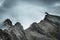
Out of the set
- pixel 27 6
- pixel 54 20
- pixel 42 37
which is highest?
pixel 27 6

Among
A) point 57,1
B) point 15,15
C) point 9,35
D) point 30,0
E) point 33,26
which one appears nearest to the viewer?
point 9,35

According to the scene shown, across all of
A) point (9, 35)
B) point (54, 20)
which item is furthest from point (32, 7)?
point (9, 35)

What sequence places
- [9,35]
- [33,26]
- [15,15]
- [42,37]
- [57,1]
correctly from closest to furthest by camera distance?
[9,35], [42,37], [33,26], [15,15], [57,1]

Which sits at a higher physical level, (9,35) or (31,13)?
(31,13)

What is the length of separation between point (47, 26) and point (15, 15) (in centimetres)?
1447

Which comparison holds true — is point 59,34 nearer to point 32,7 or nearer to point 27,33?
point 27,33

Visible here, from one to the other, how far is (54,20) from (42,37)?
405 centimetres

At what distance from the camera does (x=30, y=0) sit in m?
46.6

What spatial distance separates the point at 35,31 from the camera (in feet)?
85.8

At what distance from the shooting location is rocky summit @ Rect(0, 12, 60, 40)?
2194 cm

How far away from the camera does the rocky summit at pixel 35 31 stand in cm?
2194

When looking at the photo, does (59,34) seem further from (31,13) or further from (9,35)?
(31,13)

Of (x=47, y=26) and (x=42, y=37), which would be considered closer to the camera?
(x=42, y=37)

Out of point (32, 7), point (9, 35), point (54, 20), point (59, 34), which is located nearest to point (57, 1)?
point (32, 7)
